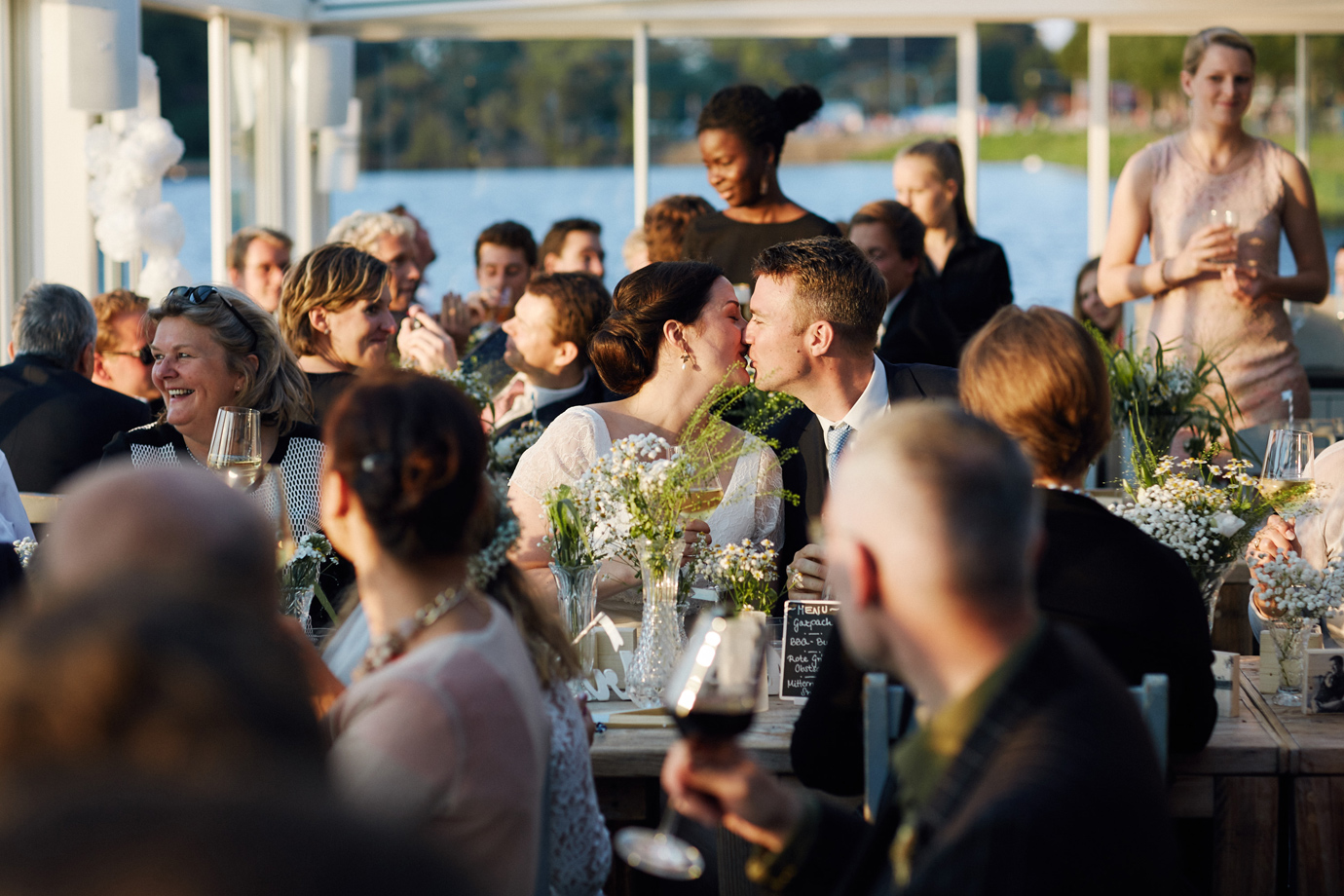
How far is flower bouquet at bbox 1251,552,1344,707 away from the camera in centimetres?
244

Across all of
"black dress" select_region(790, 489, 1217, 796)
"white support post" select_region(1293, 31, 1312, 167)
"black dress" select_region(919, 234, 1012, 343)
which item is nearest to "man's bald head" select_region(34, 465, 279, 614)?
"black dress" select_region(790, 489, 1217, 796)

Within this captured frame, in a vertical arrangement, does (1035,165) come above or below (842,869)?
above

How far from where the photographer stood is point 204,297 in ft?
11.1

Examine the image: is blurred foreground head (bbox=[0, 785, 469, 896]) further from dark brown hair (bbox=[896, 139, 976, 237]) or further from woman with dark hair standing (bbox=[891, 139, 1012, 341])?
dark brown hair (bbox=[896, 139, 976, 237])

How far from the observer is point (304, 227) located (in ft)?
27.6

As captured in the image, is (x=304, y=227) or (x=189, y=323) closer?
(x=189, y=323)

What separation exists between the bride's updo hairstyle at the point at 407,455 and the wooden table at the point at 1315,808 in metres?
1.47

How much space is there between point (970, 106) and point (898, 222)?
301 cm

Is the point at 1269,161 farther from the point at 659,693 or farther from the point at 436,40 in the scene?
the point at 436,40

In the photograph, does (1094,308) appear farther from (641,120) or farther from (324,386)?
(324,386)

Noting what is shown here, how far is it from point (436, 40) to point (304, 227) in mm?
1431

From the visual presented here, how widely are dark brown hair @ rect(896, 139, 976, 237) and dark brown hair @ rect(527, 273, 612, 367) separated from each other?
163 cm

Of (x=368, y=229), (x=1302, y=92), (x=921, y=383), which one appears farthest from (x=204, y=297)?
(x=1302, y=92)

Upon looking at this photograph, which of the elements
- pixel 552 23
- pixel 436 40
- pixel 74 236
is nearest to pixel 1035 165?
pixel 552 23
